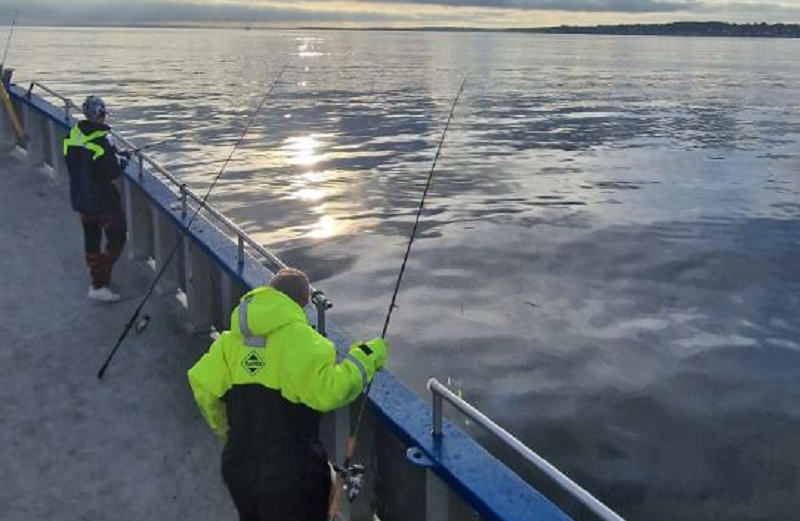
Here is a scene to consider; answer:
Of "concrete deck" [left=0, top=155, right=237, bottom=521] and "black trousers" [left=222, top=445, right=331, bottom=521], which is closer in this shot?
"black trousers" [left=222, top=445, right=331, bottom=521]

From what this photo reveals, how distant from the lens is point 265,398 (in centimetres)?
389

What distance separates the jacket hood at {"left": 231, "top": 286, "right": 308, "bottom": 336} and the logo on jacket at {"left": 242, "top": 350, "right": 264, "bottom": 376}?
126mm

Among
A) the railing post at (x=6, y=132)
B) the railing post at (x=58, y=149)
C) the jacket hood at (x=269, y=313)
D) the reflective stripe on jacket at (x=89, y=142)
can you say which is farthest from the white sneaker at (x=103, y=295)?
the railing post at (x=6, y=132)

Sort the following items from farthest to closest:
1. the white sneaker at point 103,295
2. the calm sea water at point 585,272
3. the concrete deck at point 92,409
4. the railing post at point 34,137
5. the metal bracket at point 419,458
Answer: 1. the railing post at point 34,137
2. the calm sea water at point 585,272
3. the white sneaker at point 103,295
4. the concrete deck at point 92,409
5. the metal bracket at point 419,458

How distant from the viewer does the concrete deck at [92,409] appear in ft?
17.4

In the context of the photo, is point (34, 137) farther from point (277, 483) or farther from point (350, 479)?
point (350, 479)

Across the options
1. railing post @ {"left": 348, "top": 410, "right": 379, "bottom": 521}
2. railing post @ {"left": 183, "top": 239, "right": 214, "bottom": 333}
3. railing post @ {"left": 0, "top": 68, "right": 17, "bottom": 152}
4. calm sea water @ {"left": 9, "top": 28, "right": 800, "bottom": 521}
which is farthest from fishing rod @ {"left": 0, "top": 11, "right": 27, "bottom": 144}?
railing post @ {"left": 348, "top": 410, "right": 379, "bottom": 521}

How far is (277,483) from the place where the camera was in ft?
12.9

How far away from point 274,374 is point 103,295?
5188mm

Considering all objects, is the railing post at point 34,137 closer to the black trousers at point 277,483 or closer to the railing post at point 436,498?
the black trousers at point 277,483

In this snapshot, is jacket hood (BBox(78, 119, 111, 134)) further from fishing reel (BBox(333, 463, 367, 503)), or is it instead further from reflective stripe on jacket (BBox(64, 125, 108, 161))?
fishing reel (BBox(333, 463, 367, 503))

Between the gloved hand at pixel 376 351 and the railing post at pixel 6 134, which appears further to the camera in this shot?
the railing post at pixel 6 134

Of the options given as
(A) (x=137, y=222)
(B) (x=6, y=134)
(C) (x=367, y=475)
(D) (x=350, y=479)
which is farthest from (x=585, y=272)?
(B) (x=6, y=134)

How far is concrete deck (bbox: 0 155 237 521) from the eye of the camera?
209 inches
